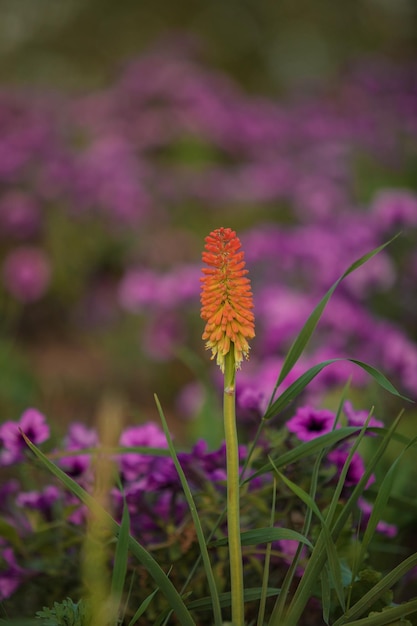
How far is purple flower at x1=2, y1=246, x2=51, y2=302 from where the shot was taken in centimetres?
287

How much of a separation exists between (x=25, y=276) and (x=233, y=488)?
2.28 meters

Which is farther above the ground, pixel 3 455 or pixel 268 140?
pixel 3 455

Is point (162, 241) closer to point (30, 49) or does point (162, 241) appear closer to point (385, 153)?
point (385, 153)

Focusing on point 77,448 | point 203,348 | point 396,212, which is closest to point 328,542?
point 77,448

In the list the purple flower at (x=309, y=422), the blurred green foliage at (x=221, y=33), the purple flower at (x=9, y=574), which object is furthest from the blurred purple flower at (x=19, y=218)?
the blurred green foliage at (x=221, y=33)

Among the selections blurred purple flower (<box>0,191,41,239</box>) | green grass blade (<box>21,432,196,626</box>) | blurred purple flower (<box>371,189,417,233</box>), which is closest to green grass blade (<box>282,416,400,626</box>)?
green grass blade (<box>21,432,196,626</box>)

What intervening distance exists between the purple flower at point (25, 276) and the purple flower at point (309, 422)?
2029mm

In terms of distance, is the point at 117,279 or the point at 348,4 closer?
the point at 117,279

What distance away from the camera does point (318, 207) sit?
2.83 meters

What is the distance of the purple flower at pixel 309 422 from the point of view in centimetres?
101

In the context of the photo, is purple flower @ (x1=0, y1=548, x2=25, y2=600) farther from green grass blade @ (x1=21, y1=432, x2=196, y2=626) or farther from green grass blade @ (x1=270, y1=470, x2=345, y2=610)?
green grass blade @ (x1=270, y1=470, x2=345, y2=610)

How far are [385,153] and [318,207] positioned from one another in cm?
164

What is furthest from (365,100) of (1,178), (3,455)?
(3,455)

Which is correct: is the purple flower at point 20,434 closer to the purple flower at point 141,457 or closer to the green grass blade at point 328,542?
the purple flower at point 141,457
